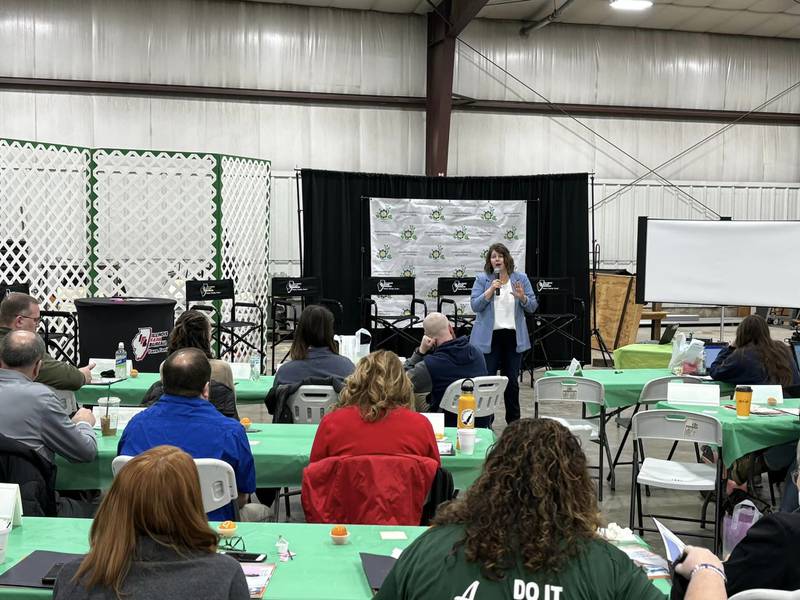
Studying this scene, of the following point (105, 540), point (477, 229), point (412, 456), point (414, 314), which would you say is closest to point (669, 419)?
point (412, 456)

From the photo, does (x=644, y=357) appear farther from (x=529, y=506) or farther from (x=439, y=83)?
(x=529, y=506)

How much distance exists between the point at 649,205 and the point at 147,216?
7.88 m

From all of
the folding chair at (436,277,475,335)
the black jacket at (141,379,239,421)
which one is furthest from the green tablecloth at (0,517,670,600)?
the folding chair at (436,277,475,335)

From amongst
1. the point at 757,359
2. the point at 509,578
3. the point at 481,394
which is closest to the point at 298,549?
the point at 509,578

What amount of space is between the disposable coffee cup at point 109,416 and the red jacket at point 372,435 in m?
1.14

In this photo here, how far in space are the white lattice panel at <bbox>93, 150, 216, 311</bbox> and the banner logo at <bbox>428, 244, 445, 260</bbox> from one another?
2616 mm

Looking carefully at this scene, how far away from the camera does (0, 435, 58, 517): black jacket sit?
279 cm

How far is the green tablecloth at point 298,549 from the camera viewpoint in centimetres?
203

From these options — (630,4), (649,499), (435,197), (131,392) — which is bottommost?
(649,499)

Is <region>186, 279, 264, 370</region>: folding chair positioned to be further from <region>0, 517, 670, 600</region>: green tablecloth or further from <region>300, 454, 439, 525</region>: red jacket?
<region>0, 517, 670, 600</region>: green tablecloth

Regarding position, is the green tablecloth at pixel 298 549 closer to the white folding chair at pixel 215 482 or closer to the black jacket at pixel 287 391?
the white folding chair at pixel 215 482

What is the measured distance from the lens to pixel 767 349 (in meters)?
4.84

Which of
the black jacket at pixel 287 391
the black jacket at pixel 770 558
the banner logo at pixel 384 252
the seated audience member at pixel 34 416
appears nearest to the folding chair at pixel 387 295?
the banner logo at pixel 384 252

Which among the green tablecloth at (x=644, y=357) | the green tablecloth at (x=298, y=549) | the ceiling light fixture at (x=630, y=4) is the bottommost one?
the green tablecloth at (x=644, y=357)
